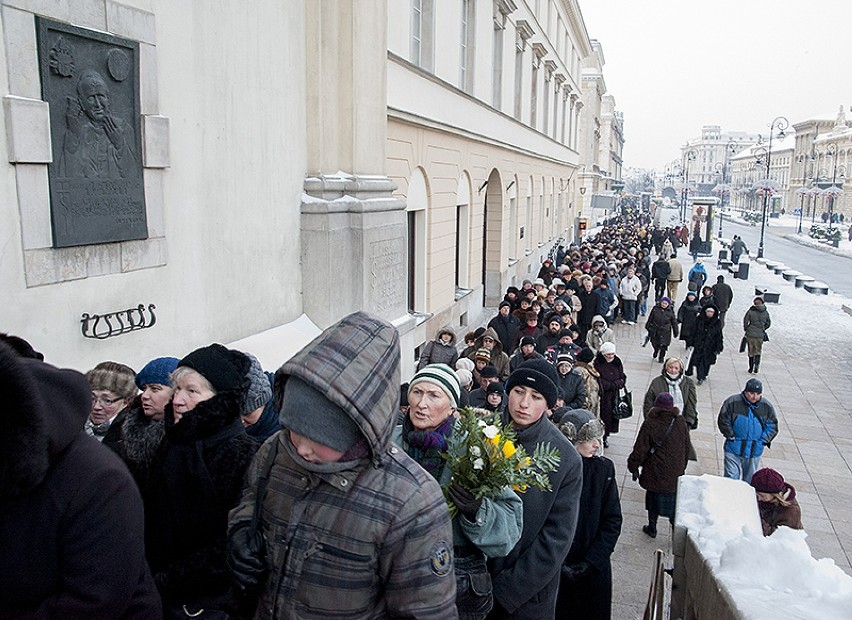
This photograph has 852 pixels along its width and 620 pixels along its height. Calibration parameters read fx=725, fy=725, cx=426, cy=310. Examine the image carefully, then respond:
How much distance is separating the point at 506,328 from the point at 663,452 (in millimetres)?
4556

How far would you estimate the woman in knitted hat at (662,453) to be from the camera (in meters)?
6.94

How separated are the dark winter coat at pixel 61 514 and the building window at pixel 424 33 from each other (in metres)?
11.3

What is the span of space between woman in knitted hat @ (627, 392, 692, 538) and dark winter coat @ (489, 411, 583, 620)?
3615mm

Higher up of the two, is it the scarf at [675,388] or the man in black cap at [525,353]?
the man in black cap at [525,353]

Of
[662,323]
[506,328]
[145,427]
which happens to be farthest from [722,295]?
[145,427]

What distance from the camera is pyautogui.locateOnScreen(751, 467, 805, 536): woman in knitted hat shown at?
19.6 feet

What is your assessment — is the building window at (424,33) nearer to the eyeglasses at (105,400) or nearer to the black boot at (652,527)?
the black boot at (652,527)

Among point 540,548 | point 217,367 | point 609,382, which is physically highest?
point 217,367

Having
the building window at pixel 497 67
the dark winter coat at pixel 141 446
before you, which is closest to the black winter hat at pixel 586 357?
the dark winter coat at pixel 141 446

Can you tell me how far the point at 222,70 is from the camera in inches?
262

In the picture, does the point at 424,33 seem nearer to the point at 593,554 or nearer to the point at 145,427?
the point at 593,554

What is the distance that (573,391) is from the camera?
7980 mm

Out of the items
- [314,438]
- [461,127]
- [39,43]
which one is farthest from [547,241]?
[314,438]

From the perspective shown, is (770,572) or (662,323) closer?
(770,572)
